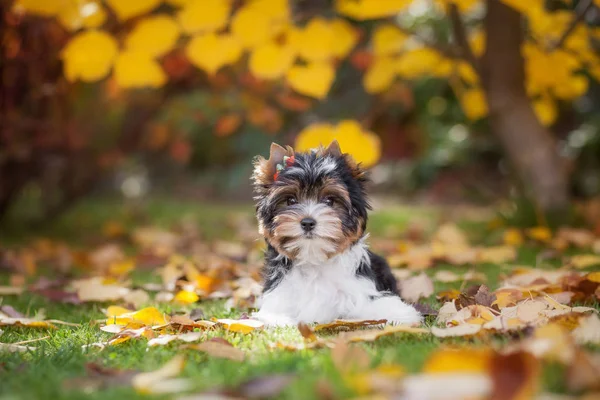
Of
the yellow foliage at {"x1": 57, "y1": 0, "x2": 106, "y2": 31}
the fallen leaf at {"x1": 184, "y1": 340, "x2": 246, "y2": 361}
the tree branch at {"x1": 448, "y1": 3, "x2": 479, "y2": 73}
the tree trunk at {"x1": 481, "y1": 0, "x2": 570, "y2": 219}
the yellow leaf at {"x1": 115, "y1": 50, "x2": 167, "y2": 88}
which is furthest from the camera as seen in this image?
the tree trunk at {"x1": 481, "y1": 0, "x2": 570, "y2": 219}

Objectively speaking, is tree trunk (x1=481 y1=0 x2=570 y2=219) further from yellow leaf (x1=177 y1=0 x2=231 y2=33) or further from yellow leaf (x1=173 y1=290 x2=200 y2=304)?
yellow leaf (x1=173 y1=290 x2=200 y2=304)

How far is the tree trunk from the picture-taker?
7609 millimetres

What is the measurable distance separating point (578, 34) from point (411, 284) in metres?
4.36

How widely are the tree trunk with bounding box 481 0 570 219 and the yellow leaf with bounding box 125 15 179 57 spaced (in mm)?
3747

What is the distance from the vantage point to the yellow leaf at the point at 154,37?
643 cm

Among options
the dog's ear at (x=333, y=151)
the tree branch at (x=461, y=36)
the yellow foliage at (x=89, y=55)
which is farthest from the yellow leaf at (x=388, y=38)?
the dog's ear at (x=333, y=151)

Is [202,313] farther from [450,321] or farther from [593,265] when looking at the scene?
[593,265]

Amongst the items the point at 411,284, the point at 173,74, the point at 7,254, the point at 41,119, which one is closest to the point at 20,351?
the point at 411,284

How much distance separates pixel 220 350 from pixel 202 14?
13.4 feet

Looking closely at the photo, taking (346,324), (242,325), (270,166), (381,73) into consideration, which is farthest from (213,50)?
(346,324)

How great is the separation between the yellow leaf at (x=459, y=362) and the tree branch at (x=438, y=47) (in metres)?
5.75

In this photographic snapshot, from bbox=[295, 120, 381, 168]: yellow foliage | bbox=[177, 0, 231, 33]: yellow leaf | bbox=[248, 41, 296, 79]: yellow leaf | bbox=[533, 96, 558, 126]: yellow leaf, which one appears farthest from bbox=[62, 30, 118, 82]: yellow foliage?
bbox=[533, 96, 558, 126]: yellow leaf

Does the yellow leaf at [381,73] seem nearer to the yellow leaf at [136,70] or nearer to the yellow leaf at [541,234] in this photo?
the yellow leaf at [541,234]

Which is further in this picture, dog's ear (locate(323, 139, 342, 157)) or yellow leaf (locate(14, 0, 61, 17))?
yellow leaf (locate(14, 0, 61, 17))
